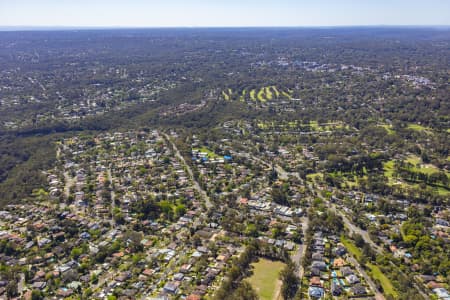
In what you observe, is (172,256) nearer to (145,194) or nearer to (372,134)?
(145,194)

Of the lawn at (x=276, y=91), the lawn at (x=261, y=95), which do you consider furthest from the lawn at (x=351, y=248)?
the lawn at (x=276, y=91)

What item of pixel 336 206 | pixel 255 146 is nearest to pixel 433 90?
pixel 255 146

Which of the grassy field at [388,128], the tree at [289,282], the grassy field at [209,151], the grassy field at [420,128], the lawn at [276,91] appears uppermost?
the lawn at [276,91]

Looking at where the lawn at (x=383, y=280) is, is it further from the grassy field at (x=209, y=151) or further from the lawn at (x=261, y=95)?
the lawn at (x=261, y=95)

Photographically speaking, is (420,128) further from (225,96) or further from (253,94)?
(225,96)

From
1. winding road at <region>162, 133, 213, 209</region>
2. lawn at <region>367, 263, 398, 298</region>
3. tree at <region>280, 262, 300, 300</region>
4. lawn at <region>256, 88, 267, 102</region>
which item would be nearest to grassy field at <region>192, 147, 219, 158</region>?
winding road at <region>162, 133, 213, 209</region>

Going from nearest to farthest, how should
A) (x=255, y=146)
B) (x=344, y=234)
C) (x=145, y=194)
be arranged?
(x=344, y=234)
(x=145, y=194)
(x=255, y=146)

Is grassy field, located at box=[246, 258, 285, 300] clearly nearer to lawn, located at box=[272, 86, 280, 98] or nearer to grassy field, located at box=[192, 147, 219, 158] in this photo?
grassy field, located at box=[192, 147, 219, 158]

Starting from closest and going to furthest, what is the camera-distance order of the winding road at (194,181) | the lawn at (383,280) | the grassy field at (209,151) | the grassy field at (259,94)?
the lawn at (383,280) < the winding road at (194,181) < the grassy field at (209,151) < the grassy field at (259,94)
